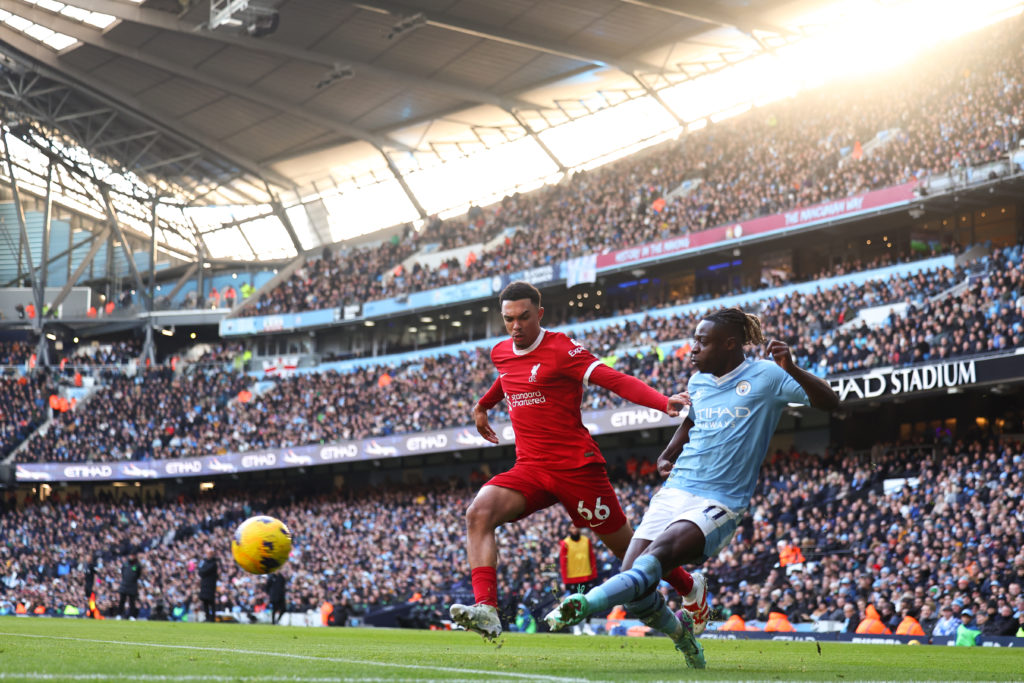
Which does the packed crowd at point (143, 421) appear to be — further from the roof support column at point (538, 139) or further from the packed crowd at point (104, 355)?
the roof support column at point (538, 139)

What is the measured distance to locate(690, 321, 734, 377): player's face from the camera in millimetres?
7086

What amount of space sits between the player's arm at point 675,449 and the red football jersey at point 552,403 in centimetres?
47

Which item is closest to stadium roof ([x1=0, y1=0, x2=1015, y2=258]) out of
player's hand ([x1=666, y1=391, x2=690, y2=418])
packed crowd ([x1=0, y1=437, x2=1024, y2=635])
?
packed crowd ([x1=0, y1=437, x2=1024, y2=635])

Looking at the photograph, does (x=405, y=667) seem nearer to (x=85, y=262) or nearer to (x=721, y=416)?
(x=721, y=416)

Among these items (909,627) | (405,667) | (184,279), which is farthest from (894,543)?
(184,279)

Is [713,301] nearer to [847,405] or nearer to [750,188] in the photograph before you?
[750,188]

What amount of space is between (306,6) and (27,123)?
20416 millimetres

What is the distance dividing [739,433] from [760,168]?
33990 millimetres

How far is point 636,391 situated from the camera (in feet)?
23.3

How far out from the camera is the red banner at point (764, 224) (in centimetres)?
3262

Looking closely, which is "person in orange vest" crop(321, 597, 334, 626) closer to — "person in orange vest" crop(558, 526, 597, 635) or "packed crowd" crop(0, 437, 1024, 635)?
"packed crowd" crop(0, 437, 1024, 635)

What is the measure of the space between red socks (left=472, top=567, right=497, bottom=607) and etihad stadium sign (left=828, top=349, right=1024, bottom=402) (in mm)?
18157

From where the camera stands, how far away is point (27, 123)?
51.9 m

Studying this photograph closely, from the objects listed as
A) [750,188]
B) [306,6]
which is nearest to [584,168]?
[750,188]
